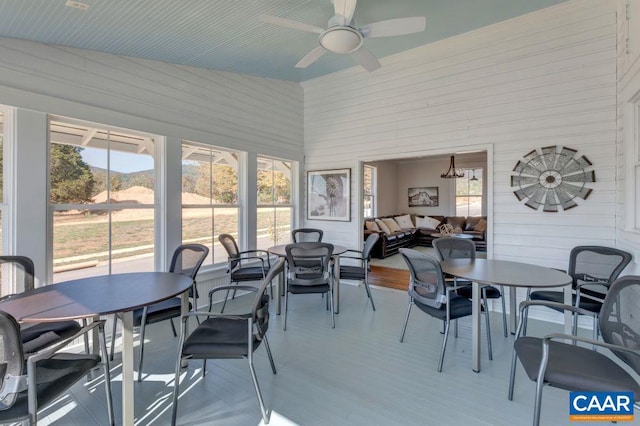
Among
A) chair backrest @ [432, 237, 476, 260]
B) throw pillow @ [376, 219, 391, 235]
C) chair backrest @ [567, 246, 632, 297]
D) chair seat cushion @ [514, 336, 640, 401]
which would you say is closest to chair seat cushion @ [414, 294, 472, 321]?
chair seat cushion @ [514, 336, 640, 401]

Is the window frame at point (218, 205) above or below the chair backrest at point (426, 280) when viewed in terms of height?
above

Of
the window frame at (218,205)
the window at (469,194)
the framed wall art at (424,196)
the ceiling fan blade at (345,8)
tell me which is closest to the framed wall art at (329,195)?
the window frame at (218,205)

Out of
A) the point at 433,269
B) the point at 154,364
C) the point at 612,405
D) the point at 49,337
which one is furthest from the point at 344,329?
the point at 49,337

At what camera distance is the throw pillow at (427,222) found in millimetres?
9195

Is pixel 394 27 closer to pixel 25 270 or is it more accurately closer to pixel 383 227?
pixel 25 270

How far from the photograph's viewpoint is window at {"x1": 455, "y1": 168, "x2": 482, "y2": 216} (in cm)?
936

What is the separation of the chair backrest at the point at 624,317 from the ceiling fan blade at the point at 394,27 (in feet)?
7.75

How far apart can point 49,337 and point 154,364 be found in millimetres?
795

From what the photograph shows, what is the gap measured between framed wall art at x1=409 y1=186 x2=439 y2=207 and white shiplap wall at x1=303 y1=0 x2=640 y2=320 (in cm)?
582

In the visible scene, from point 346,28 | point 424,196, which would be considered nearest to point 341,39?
point 346,28

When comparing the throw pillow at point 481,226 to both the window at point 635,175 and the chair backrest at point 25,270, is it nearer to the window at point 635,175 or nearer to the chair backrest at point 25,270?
the window at point 635,175

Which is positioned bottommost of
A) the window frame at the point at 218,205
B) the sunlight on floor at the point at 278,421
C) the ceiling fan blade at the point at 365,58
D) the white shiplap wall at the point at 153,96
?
the sunlight on floor at the point at 278,421

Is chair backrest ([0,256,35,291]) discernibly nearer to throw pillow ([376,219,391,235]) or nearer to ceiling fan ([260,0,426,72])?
ceiling fan ([260,0,426,72])

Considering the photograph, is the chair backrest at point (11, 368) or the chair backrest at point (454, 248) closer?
the chair backrest at point (11, 368)
